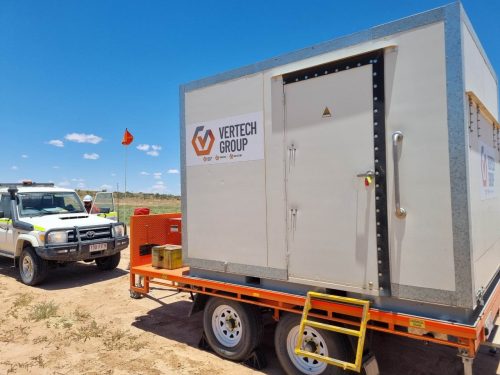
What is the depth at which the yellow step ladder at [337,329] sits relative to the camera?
129 inches

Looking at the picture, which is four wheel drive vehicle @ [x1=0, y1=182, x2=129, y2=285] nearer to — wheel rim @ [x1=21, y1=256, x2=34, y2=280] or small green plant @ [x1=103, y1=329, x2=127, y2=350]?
wheel rim @ [x1=21, y1=256, x2=34, y2=280]

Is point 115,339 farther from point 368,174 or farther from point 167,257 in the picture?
point 368,174

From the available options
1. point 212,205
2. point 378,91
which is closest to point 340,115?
point 378,91

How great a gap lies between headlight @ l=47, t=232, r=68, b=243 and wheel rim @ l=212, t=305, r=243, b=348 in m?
5.11

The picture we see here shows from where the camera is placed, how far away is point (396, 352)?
15.3 feet

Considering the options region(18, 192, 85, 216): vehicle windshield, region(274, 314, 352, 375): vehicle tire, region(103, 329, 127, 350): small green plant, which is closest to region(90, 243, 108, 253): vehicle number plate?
region(18, 192, 85, 216): vehicle windshield

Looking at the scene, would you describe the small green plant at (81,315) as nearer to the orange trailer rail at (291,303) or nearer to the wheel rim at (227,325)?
the orange trailer rail at (291,303)

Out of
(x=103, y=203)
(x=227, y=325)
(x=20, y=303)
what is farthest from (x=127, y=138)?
(x=227, y=325)

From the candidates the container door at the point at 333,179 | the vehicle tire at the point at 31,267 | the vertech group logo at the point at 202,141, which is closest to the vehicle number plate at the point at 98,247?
the vehicle tire at the point at 31,267

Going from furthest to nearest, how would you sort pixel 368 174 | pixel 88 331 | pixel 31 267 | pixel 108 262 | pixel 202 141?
pixel 108 262 → pixel 31 267 → pixel 88 331 → pixel 202 141 → pixel 368 174

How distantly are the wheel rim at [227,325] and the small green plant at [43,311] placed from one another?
3433 mm

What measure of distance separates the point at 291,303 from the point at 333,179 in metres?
1.34

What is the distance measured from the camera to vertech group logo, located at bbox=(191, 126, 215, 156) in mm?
4770

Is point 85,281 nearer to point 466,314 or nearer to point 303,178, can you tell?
point 303,178
